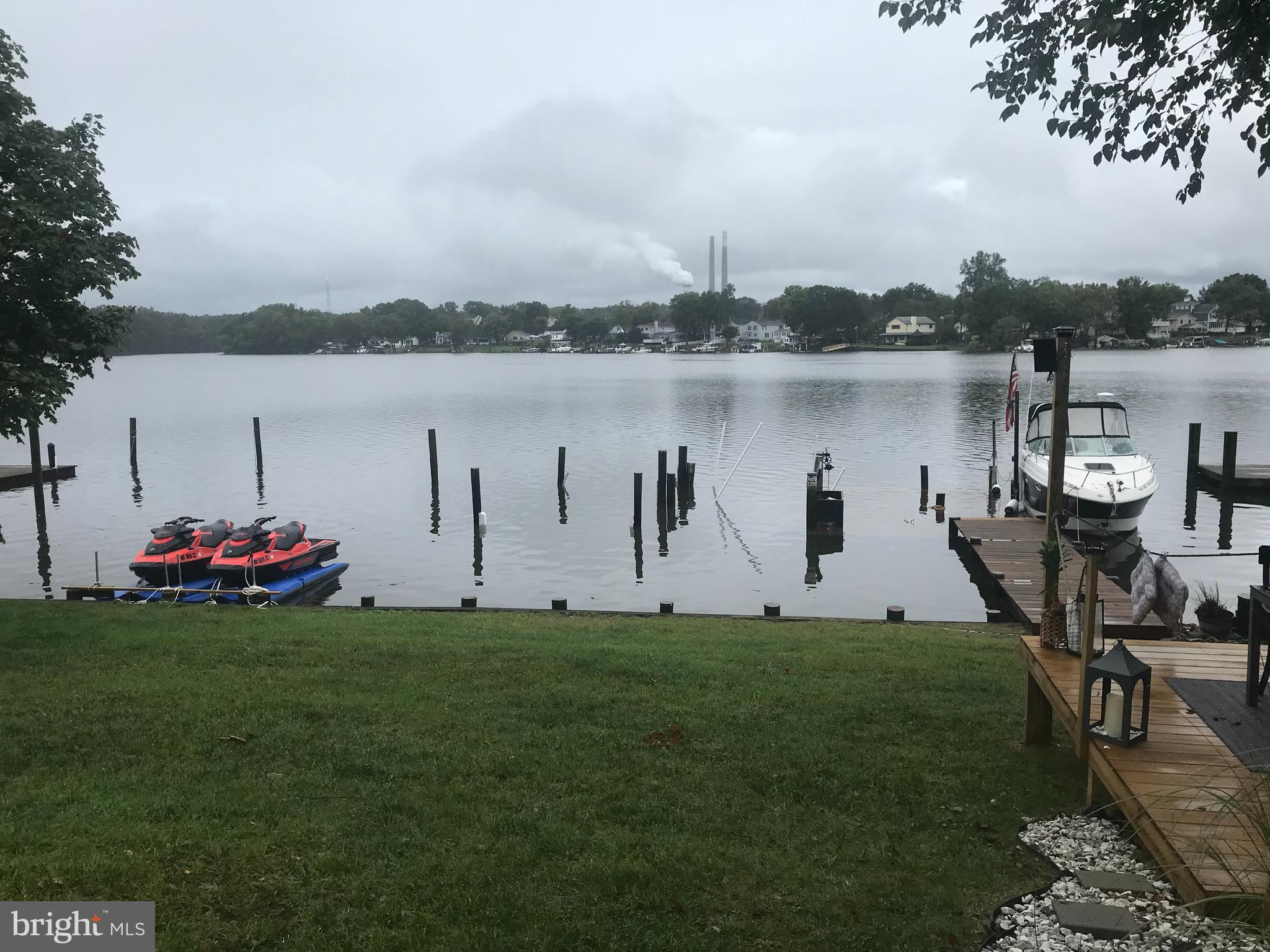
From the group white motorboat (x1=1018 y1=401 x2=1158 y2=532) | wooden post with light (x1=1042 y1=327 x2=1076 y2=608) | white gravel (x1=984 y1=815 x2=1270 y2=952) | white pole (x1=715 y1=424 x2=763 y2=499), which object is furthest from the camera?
white pole (x1=715 y1=424 x2=763 y2=499)

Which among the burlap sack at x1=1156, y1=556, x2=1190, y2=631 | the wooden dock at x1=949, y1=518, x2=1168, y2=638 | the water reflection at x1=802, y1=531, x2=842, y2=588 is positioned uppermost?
the burlap sack at x1=1156, y1=556, x2=1190, y2=631

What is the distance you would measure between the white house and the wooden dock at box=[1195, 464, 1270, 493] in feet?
527

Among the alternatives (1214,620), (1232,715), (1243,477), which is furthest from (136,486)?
(1243,477)

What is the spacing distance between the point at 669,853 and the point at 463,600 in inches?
421

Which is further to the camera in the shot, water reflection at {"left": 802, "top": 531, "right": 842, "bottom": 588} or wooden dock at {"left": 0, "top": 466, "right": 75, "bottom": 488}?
wooden dock at {"left": 0, "top": 466, "right": 75, "bottom": 488}

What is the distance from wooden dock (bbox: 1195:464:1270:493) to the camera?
30.6 metres

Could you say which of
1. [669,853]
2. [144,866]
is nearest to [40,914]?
[144,866]

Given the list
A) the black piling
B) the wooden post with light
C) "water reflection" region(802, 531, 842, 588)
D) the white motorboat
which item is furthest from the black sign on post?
the black piling

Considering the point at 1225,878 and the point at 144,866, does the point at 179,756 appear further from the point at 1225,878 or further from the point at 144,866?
the point at 1225,878

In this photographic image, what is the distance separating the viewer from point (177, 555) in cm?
1939

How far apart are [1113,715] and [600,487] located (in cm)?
2847

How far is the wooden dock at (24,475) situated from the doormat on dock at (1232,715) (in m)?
35.8

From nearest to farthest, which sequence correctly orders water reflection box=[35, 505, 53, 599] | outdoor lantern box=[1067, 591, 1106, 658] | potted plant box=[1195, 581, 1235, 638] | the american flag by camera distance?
outdoor lantern box=[1067, 591, 1106, 658] < potted plant box=[1195, 581, 1235, 638] < water reflection box=[35, 505, 53, 599] < the american flag

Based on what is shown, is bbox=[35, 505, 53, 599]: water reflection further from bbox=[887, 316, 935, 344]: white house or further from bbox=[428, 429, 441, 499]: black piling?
bbox=[887, 316, 935, 344]: white house
